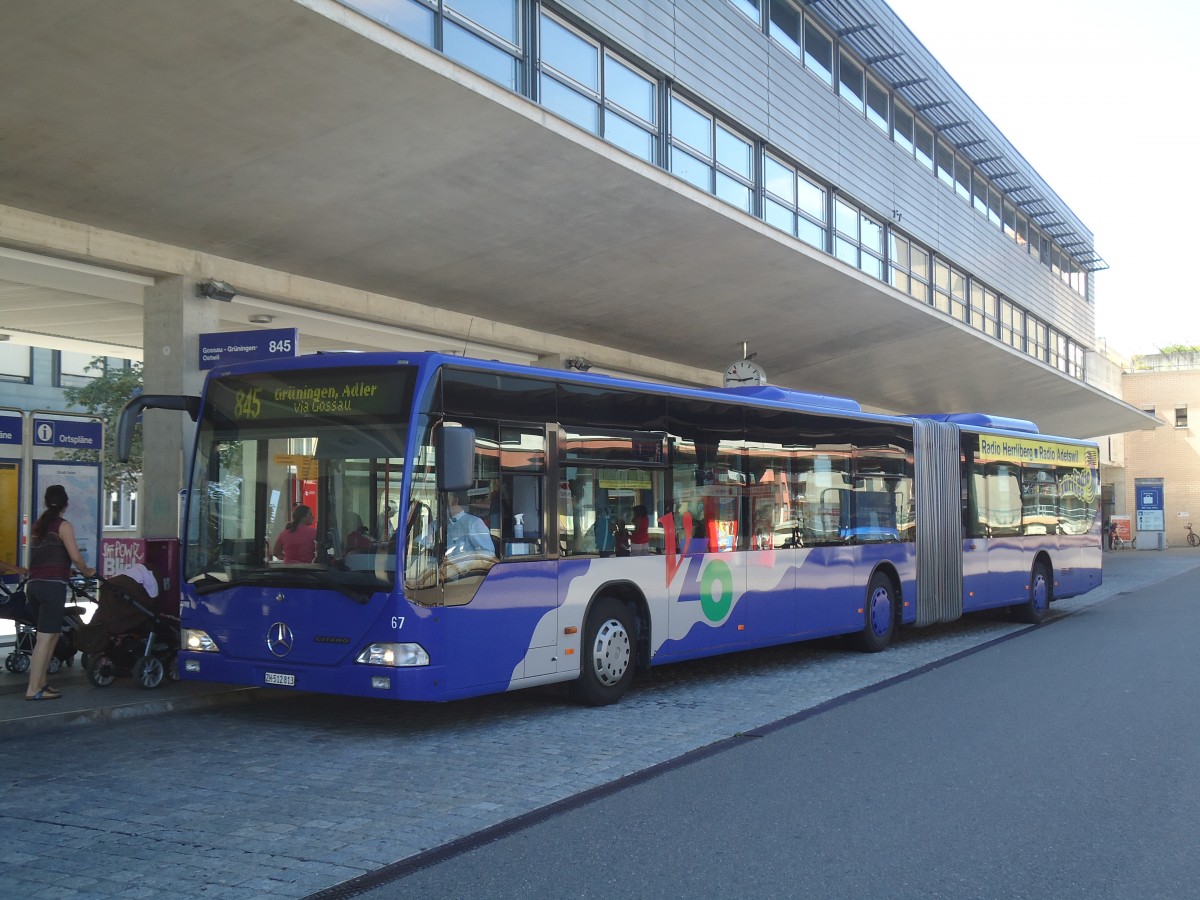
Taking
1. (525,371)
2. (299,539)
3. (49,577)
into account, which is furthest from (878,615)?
(49,577)

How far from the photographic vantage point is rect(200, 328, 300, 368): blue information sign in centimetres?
1166

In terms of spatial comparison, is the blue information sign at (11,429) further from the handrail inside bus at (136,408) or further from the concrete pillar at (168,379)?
the handrail inside bus at (136,408)

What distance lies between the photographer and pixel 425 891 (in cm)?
506

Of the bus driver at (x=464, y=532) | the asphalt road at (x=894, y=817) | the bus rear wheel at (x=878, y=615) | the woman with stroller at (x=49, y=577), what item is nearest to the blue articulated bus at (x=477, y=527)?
the bus driver at (x=464, y=532)

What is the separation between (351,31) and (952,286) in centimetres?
2380

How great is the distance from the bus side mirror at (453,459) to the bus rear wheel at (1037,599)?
12492 mm

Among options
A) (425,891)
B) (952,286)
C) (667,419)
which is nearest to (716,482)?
(667,419)

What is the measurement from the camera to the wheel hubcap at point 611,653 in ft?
32.7

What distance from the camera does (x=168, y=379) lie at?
44.0 ft

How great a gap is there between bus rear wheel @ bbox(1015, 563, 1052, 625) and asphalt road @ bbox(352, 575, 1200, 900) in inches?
316

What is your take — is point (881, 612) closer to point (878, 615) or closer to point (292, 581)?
point (878, 615)

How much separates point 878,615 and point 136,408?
9072mm

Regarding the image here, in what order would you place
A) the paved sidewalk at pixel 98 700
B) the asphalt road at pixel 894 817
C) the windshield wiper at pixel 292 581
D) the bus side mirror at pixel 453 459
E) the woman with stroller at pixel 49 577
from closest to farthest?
1. the asphalt road at pixel 894 817
2. the bus side mirror at pixel 453 459
3. the windshield wiper at pixel 292 581
4. the paved sidewalk at pixel 98 700
5. the woman with stroller at pixel 49 577

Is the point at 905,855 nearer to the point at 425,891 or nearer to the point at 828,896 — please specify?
the point at 828,896
